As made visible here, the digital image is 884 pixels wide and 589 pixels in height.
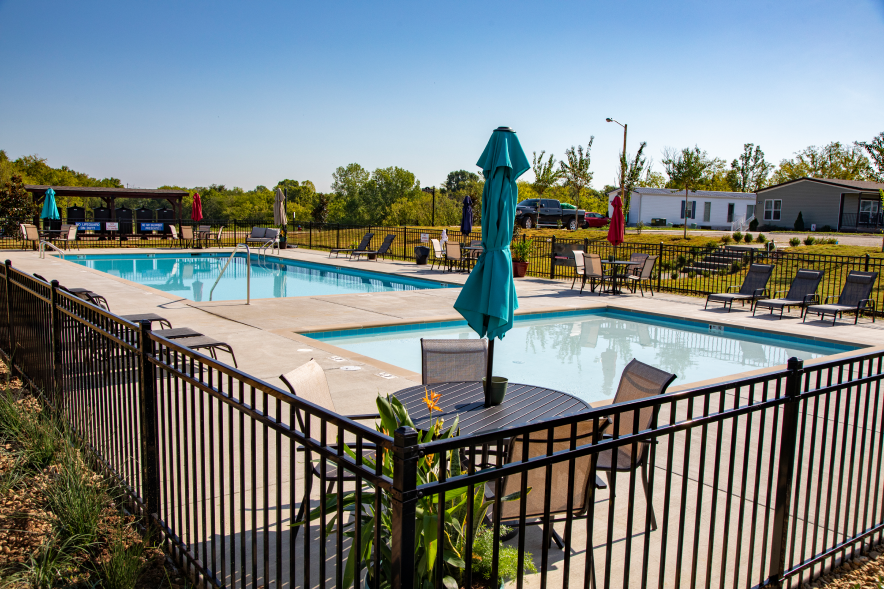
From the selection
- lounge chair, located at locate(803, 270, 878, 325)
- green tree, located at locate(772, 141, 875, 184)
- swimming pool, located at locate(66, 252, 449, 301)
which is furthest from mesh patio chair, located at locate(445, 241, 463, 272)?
green tree, located at locate(772, 141, 875, 184)

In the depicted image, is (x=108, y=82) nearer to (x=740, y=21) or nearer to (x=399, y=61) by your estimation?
(x=399, y=61)

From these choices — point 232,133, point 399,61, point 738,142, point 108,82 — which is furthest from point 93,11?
point 738,142

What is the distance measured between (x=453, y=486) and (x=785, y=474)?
2091 mm

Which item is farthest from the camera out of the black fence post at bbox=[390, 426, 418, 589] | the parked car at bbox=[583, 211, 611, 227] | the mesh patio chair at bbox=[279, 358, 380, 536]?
the parked car at bbox=[583, 211, 611, 227]

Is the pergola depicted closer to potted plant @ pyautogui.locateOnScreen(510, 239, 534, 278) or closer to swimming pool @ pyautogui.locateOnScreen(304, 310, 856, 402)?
potted plant @ pyautogui.locateOnScreen(510, 239, 534, 278)

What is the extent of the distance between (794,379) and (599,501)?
148 centimetres

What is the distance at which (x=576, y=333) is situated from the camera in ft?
38.0

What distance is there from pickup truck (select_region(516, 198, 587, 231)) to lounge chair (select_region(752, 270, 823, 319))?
74.7 feet

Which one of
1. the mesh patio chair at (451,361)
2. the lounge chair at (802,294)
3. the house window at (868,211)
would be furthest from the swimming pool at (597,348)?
the house window at (868,211)

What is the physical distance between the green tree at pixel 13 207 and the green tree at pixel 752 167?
226ft

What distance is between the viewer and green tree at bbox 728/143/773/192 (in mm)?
71125

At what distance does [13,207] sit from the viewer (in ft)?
95.6

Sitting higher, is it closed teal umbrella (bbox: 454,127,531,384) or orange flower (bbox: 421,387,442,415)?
closed teal umbrella (bbox: 454,127,531,384)

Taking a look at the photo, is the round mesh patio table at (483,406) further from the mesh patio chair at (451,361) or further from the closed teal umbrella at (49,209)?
the closed teal umbrella at (49,209)
